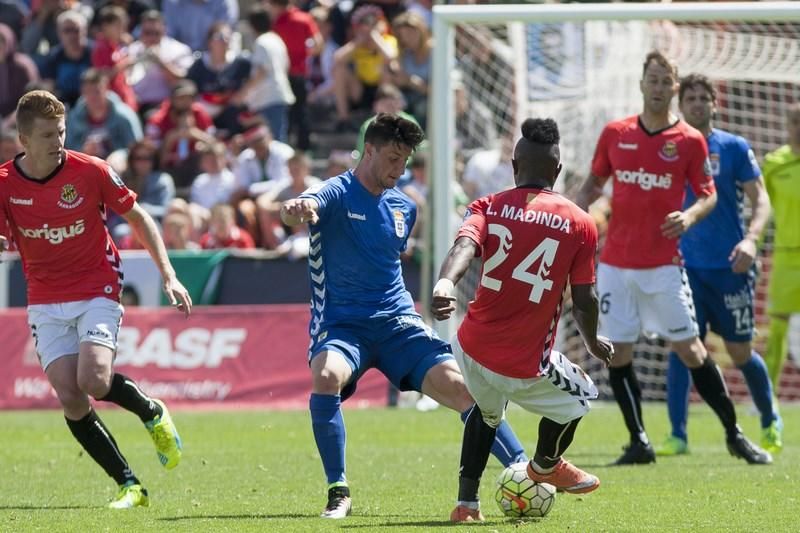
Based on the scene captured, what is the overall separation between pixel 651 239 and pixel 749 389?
1.69 m

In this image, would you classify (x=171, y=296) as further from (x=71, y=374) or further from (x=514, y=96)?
(x=514, y=96)

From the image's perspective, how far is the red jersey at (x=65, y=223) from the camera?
848 cm

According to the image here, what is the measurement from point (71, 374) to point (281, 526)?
1.80m

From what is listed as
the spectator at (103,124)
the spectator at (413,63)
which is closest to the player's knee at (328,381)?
the spectator at (413,63)

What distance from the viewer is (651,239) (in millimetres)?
10523

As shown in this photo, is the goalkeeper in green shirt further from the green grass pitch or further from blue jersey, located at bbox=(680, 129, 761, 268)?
blue jersey, located at bbox=(680, 129, 761, 268)

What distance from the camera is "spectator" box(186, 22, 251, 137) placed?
21.3 metres

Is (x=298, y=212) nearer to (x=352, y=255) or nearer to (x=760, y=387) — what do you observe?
(x=352, y=255)

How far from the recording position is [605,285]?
35.4ft

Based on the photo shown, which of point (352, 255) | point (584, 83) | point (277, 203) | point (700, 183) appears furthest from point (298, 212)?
point (277, 203)

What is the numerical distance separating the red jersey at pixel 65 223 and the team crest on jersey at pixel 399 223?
153cm

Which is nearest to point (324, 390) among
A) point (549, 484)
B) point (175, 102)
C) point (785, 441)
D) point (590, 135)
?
point (549, 484)

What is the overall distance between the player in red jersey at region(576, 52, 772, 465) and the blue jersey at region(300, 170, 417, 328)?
2.43 meters

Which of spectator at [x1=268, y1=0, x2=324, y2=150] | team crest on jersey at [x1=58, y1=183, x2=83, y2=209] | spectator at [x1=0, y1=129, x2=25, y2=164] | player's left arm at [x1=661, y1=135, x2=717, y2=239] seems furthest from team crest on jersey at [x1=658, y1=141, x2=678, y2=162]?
spectator at [x1=268, y1=0, x2=324, y2=150]
